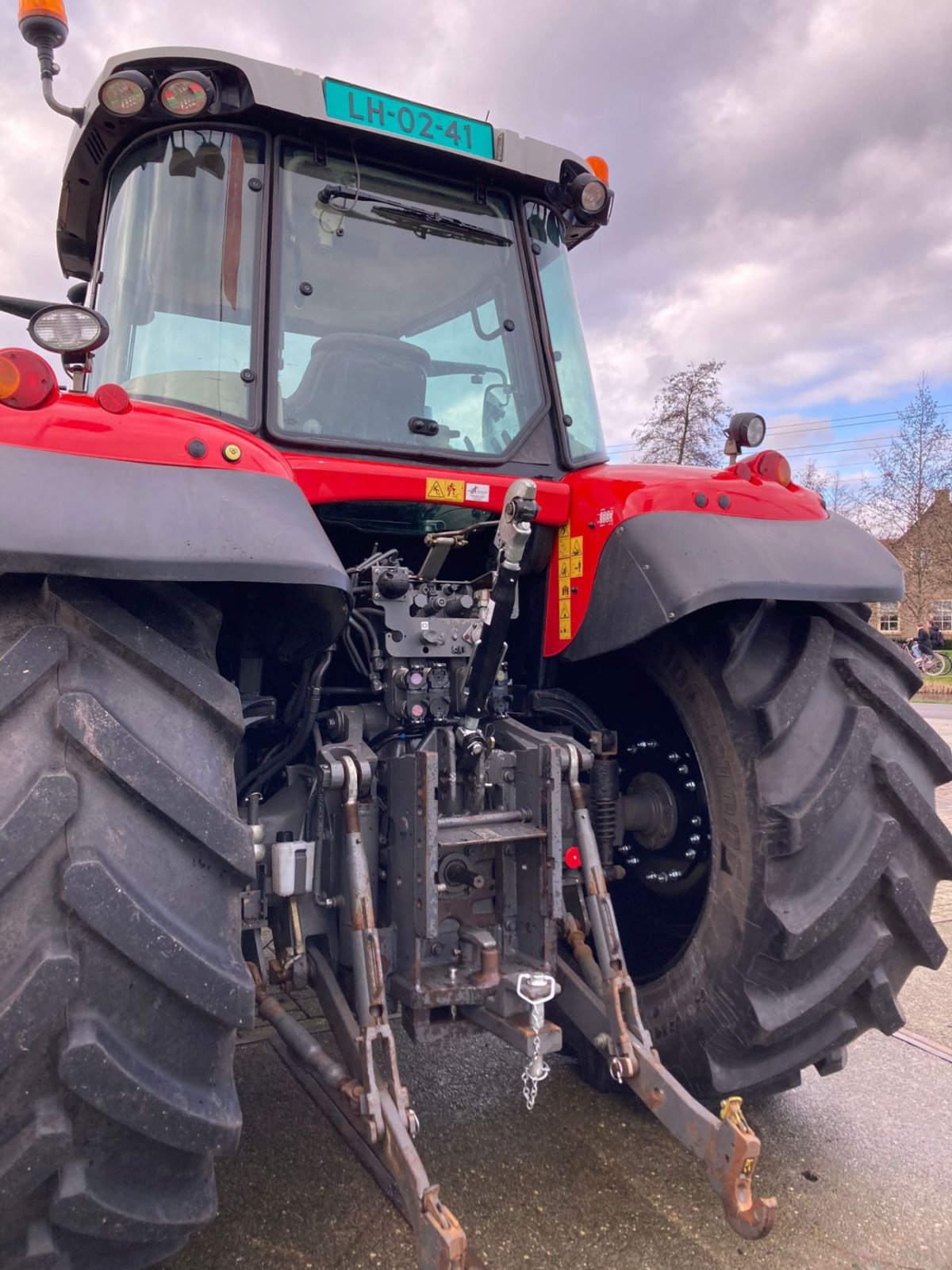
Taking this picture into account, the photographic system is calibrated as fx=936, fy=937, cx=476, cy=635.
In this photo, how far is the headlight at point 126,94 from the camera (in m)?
2.28

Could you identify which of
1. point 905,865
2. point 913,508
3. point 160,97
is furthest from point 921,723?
point 913,508

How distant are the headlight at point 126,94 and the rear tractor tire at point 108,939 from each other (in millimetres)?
1410

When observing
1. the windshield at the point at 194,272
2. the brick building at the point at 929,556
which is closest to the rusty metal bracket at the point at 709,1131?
the windshield at the point at 194,272

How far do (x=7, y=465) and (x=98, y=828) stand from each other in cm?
61

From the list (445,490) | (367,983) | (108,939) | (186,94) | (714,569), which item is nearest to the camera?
(108,939)

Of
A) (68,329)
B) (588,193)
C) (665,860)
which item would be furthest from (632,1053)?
(588,193)

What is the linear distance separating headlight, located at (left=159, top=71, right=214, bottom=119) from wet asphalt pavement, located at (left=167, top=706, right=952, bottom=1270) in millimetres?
2571

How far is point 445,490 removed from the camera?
2.39 metres

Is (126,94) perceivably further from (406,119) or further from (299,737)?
(299,737)

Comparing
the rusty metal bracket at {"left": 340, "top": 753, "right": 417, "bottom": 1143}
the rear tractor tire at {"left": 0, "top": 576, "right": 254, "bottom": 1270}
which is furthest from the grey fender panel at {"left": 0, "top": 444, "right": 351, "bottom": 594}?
the rusty metal bracket at {"left": 340, "top": 753, "right": 417, "bottom": 1143}

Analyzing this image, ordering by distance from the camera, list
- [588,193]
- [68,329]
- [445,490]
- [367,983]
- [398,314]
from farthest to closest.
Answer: [588,193] → [398,314] → [445,490] → [367,983] → [68,329]

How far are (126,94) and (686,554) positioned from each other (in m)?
1.77

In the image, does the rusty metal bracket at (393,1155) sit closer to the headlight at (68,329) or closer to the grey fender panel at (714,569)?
the grey fender panel at (714,569)

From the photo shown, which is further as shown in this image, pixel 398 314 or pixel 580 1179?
pixel 398 314
